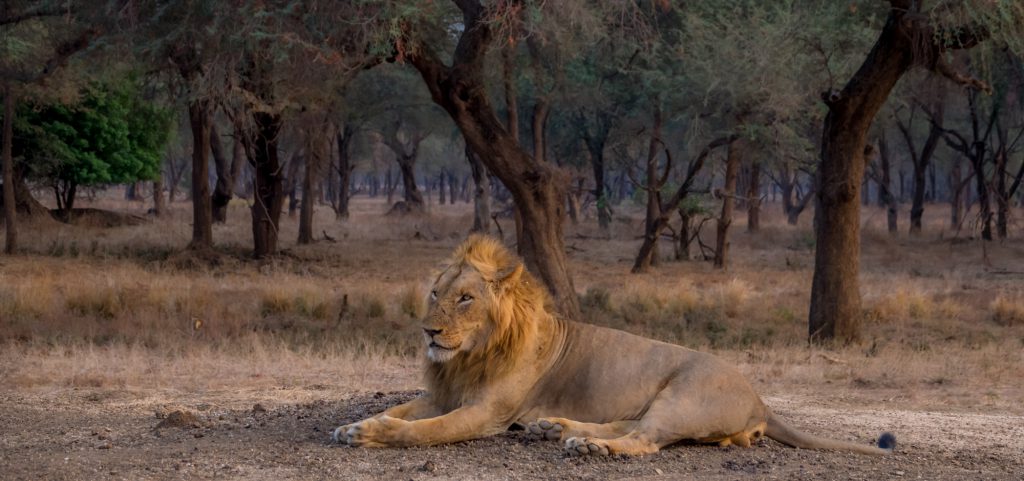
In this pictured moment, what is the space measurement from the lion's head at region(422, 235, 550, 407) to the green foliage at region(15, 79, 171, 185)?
22333 millimetres

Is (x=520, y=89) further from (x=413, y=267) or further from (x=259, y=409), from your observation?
(x=259, y=409)

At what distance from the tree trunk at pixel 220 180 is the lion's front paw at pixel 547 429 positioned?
23.3m

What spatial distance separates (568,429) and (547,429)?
0.11 meters

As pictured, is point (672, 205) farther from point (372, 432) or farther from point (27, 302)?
point (372, 432)

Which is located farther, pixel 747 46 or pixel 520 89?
pixel 520 89

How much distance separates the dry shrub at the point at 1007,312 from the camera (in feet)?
53.4

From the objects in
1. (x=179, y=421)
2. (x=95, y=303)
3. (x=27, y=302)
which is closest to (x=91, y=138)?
(x=95, y=303)

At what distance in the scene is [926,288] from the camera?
67.3 feet

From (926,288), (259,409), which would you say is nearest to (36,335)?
(259,409)

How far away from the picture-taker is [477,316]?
614 cm

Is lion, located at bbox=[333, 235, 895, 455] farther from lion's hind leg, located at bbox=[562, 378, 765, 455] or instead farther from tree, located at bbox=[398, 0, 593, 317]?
tree, located at bbox=[398, 0, 593, 317]

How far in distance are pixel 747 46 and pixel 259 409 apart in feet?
47.4

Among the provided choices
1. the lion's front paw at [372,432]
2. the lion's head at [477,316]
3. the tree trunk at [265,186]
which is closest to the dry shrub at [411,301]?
the tree trunk at [265,186]

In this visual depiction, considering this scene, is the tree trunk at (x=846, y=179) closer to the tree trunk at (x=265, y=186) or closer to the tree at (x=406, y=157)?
the tree trunk at (x=265, y=186)
